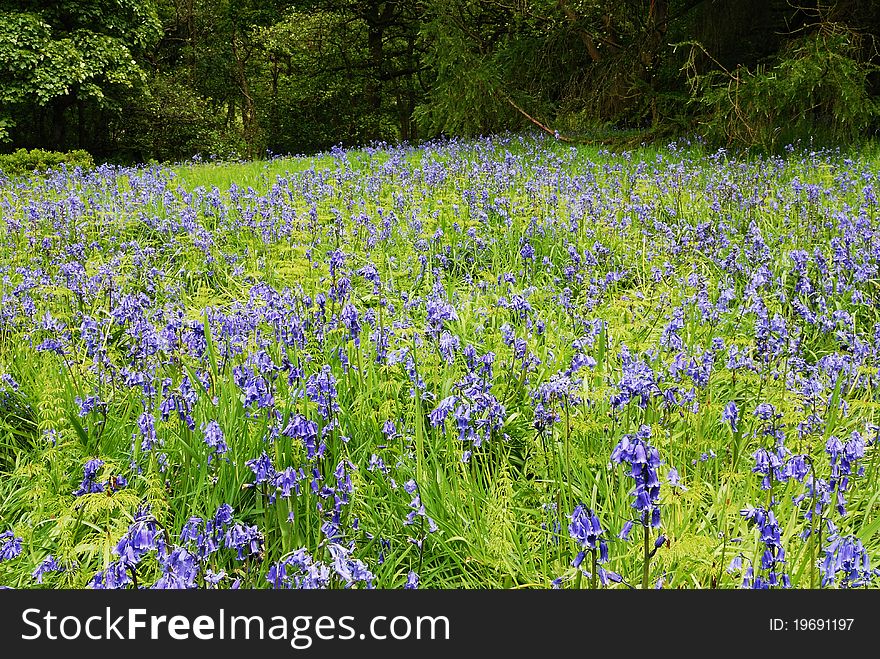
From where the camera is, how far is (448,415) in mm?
2521

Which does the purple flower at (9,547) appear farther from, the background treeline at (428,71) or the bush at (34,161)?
the bush at (34,161)

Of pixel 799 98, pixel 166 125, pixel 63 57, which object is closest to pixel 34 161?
pixel 63 57

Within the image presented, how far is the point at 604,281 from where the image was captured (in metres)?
3.90

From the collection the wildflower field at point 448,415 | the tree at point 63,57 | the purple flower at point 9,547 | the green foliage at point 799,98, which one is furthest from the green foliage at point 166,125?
the purple flower at point 9,547

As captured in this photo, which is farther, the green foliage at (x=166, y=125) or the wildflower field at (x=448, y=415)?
the green foliage at (x=166, y=125)

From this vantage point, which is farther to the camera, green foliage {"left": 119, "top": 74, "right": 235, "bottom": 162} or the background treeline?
green foliage {"left": 119, "top": 74, "right": 235, "bottom": 162}

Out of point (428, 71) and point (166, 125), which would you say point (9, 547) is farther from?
point (166, 125)

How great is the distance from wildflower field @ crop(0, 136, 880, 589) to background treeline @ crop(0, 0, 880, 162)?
14.1 feet

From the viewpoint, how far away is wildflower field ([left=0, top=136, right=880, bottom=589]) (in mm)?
1906

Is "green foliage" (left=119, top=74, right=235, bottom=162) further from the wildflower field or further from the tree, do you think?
the wildflower field

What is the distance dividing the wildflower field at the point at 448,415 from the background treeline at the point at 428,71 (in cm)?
430

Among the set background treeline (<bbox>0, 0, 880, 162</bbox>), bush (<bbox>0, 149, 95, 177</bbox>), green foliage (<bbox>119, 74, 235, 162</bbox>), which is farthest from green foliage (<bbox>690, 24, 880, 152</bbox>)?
green foliage (<bbox>119, 74, 235, 162</bbox>)

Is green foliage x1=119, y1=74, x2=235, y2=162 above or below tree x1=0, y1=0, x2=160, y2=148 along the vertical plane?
below

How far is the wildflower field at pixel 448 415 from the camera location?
191 cm
